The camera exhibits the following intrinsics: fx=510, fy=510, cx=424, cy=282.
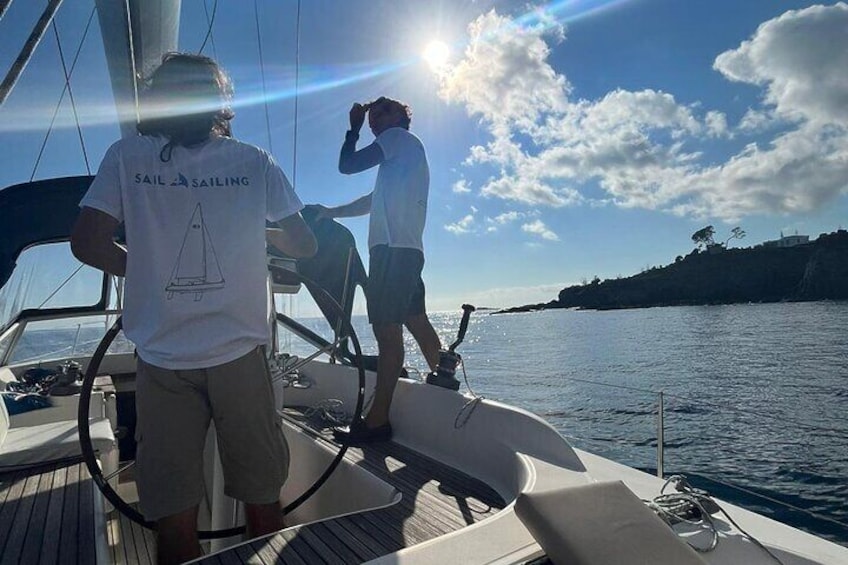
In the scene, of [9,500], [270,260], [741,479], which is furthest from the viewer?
[741,479]

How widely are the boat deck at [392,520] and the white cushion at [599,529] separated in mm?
460

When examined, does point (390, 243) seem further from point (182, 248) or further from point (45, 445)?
point (45, 445)

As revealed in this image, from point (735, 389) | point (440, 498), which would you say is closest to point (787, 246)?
point (735, 389)

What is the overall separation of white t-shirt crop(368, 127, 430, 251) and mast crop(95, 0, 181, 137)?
2.13m

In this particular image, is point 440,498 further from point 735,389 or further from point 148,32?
point 735,389

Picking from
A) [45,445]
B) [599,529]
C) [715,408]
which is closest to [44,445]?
[45,445]

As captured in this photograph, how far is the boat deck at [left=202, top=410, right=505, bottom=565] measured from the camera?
4.20 ft

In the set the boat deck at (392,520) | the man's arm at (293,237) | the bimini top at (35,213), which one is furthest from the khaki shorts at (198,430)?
the bimini top at (35,213)

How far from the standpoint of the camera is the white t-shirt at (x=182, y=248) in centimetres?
111

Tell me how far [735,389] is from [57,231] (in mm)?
11784

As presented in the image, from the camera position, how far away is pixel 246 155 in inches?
47.9

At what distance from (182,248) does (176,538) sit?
2.23 ft

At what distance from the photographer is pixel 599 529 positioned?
1.04 meters

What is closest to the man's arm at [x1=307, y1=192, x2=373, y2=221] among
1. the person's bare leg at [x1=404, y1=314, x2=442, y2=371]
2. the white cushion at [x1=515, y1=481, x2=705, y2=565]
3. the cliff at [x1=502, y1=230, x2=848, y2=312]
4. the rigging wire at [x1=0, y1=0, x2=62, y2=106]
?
the person's bare leg at [x1=404, y1=314, x2=442, y2=371]
